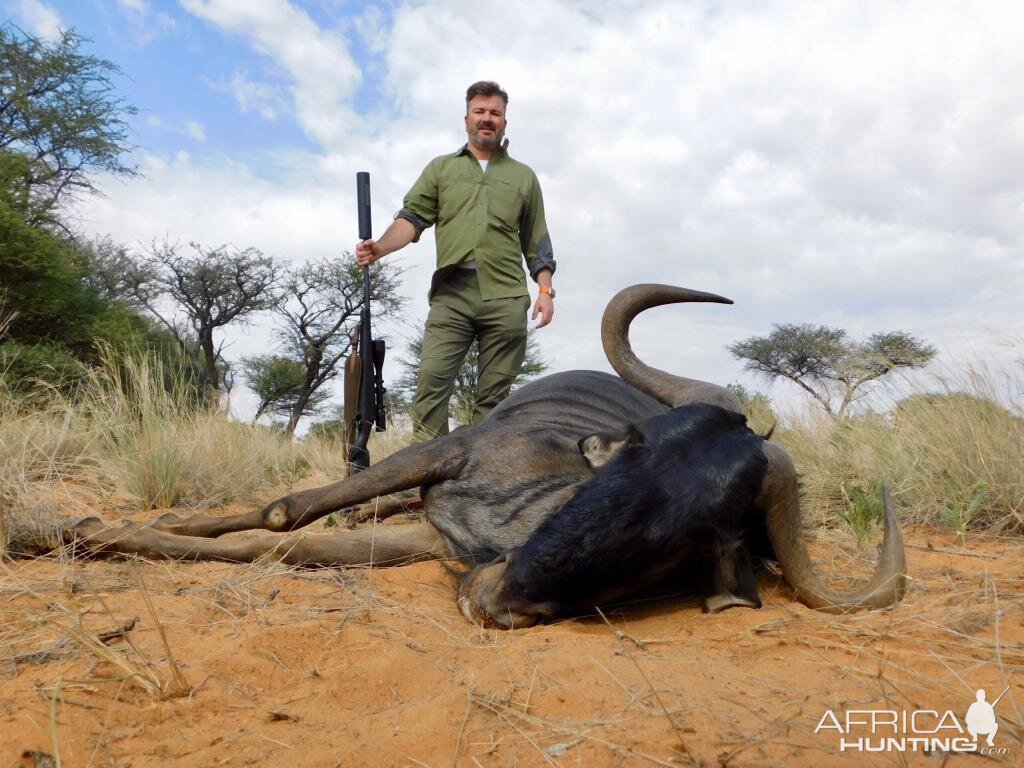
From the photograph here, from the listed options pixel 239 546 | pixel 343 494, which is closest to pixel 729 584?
pixel 343 494

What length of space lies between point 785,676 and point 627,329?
200cm

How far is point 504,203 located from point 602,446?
3405 mm

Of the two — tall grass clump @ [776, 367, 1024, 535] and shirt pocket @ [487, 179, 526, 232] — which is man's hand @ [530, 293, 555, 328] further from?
tall grass clump @ [776, 367, 1024, 535]

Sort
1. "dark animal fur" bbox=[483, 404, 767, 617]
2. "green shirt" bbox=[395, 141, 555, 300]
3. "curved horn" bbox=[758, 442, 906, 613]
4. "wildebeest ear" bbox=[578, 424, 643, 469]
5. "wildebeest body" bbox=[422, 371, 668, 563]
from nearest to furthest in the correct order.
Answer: "dark animal fur" bbox=[483, 404, 767, 617] < "curved horn" bbox=[758, 442, 906, 613] < "wildebeest ear" bbox=[578, 424, 643, 469] < "wildebeest body" bbox=[422, 371, 668, 563] < "green shirt" bbox=[395, 141, 555, 300]

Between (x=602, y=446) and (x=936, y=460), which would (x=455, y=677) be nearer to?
(x=602, y=446)

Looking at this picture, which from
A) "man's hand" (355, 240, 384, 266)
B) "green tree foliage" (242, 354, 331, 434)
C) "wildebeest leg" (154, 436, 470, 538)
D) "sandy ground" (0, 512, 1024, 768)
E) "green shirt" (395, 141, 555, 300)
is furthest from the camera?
"green tree foliage" (242, 354, 331, 434)

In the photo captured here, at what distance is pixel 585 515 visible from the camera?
8.48ft

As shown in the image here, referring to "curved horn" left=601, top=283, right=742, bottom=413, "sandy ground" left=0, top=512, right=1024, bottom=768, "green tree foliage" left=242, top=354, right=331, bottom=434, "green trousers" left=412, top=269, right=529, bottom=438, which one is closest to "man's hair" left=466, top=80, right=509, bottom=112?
"green trousers" left=412, top=269, right=529, bottom=438

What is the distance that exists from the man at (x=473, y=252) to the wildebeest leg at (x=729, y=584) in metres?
3.51

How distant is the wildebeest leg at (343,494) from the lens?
11.9ft

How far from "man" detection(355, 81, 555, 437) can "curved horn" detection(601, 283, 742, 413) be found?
229 centimetres

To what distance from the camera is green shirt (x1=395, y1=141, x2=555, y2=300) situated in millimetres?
5941

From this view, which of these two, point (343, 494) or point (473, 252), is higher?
point (473, 252)

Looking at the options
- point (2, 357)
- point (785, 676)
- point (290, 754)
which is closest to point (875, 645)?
point (785, 676)
